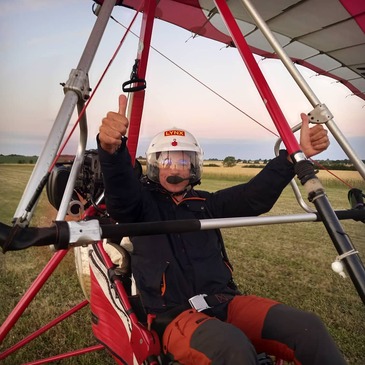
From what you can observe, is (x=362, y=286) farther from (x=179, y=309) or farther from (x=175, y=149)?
(x=175, y=149)

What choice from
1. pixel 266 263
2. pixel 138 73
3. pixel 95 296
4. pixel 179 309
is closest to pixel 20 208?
pixel 179 309

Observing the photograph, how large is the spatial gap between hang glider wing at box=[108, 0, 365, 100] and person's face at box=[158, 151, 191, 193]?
1291mm

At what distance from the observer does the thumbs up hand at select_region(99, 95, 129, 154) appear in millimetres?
1483

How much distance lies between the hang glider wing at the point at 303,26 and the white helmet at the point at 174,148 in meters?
1.15

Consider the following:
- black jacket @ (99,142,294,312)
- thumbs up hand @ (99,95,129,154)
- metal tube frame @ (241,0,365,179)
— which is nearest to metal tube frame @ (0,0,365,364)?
metal tube frame @ (241,0,365,179)

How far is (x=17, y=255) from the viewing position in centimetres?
573

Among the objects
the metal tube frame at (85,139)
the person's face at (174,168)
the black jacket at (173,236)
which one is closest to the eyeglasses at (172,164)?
the person's face at (174,168)

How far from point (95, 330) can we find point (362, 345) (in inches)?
94.3

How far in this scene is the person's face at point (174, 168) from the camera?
221 cm

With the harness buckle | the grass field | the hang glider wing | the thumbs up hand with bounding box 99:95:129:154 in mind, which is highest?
the hang glider wing

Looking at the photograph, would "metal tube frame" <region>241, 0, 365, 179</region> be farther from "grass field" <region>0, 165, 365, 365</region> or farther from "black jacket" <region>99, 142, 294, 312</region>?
"grass field" <region>0, 165, 365, 365</region>

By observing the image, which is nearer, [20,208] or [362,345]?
[20,208]

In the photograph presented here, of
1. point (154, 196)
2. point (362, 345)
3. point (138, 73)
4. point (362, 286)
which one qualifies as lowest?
point (362, 345)

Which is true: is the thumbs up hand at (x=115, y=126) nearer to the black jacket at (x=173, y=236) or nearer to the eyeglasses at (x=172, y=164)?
the black jacket at (x=173, y=236)
